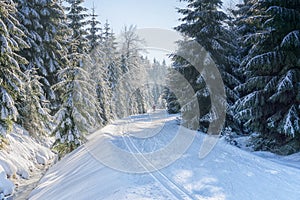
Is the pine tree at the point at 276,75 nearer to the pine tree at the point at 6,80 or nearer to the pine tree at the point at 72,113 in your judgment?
the pine tree at the point at 72,113

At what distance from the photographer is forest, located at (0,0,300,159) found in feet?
32.6

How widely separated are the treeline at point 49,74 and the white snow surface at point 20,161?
0.98 metres

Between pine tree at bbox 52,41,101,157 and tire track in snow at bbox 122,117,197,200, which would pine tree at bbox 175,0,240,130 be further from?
tire track in snow at bbox 122,117,197,200

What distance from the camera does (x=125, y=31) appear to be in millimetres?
48156

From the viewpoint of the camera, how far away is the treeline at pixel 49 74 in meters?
11.7

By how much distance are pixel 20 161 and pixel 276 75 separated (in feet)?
42.9

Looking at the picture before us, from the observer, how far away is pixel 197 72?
15406 millimetres

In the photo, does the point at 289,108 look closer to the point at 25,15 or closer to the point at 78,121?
the point at 78,121

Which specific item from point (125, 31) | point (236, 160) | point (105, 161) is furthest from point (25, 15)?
point (125, 31)

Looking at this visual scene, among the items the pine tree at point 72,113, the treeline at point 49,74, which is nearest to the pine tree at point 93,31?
the treeline at point 49,74

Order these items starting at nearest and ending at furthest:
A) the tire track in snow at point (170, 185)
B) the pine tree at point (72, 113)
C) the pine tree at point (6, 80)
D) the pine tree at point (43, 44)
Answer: the tire track in snow at point (170, 185) → the pine tree at point (6, 80) → the pine tree at point (72, 113) → the pine tree at point (43, 44)

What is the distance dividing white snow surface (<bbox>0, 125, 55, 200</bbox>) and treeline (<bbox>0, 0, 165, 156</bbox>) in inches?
38.5

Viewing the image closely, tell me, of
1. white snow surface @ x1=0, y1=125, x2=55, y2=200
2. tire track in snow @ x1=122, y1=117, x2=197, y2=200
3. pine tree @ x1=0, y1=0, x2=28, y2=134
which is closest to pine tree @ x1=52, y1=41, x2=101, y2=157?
white snow surface @ x1=0, y1=125, x2=55, y2=200

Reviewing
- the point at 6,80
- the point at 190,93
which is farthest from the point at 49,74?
the point at 190,93
